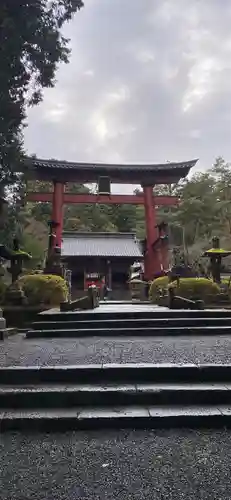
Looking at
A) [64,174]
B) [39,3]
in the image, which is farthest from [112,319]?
[64,174]

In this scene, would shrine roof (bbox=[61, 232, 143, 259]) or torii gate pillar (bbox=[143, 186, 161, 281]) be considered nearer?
torii gate pillar (bbox=[143, 186, 161, 281])

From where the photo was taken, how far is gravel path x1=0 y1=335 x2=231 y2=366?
4.08 meters

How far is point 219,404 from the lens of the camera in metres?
3.12

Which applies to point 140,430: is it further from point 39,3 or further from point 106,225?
point 106,225

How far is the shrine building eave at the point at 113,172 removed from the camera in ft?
65.5

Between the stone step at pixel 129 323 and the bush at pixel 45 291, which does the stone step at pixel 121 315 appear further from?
the bush at pixel 45 291

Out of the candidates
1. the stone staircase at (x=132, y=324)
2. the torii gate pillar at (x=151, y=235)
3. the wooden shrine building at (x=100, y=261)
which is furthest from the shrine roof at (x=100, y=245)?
the stone staircase at (x=132, y=324)

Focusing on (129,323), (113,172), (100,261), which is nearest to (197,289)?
(129,323)

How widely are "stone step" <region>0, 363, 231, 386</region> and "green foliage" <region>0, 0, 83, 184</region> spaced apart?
6469 mm

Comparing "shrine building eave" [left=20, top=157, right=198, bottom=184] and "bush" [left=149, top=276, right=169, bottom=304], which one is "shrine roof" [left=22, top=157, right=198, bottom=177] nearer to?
"shrine building eave" [left=20, top=157, right=198, bottom=184]

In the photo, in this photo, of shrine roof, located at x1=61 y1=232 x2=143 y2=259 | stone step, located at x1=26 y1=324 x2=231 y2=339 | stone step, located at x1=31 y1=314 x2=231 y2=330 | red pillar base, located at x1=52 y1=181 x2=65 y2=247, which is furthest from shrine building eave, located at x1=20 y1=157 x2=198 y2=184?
stone step, located at x1=26 y1=324 x2=231 y2=339

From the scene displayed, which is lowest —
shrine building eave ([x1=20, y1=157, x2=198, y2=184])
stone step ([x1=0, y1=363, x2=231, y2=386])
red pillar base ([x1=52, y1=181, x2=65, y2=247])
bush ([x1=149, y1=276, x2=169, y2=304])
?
stone step ([x1=0, y1=363, x2=231, y2=386])

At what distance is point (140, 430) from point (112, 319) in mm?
4695

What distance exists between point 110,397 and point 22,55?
8.01m
